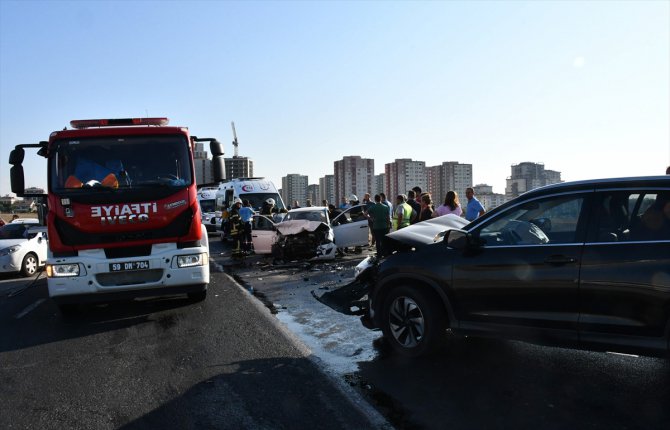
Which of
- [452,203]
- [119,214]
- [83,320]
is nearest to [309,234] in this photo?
[452,203]

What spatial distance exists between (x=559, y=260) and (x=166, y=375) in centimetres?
379

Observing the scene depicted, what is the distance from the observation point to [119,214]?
24.3 feet

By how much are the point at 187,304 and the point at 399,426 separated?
227 inches

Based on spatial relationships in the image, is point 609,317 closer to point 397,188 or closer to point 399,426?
point 399,426

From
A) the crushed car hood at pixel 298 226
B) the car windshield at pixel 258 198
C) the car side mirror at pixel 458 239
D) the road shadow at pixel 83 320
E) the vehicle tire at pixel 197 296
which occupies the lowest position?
the road shadow at pixel 83 320

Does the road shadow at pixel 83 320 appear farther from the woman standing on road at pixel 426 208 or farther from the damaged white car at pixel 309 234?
the damaged white car at pixel 309 234

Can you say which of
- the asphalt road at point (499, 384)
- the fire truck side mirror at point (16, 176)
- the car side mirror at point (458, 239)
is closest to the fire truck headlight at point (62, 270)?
the fire truck side mirror at point (16, 176)

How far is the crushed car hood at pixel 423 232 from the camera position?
559 centimetres

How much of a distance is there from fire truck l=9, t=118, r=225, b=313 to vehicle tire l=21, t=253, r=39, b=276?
624 centimetres

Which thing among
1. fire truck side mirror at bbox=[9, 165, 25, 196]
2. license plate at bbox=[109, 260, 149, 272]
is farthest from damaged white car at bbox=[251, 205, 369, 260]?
fire truck side mirror at bbox=[9, 165, 25, 196]

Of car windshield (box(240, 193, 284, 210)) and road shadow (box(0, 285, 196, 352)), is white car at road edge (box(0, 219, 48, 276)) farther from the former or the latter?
car windshield (box(240, 193, 284, 210))

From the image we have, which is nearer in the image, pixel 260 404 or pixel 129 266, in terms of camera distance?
pixel 260 404

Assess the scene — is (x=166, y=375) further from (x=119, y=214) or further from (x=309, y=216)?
(x=309, y=216)

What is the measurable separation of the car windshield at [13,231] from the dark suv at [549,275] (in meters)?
12.2
